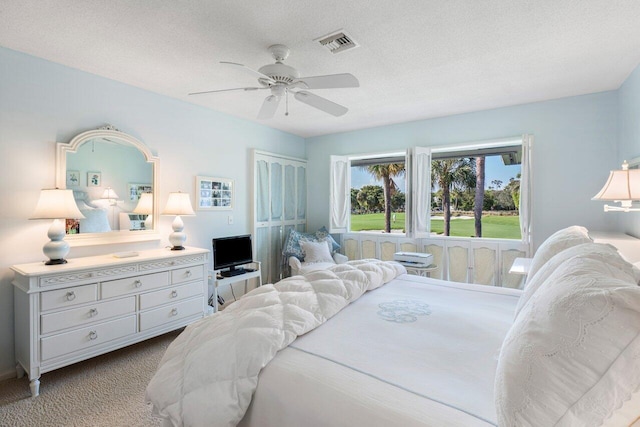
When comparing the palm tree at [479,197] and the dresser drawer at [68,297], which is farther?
the palm tree at [479,197]

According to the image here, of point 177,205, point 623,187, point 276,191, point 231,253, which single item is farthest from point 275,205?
point 623,187

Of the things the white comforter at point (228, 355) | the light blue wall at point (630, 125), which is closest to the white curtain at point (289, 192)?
the white comforter at point (228, 355)

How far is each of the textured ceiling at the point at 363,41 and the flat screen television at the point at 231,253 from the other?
5.59ft

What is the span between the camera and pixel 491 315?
5.85ft

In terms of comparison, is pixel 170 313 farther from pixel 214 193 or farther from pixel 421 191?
pixel 421 191

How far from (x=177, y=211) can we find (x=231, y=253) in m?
0.91

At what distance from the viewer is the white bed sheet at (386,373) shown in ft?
3.28

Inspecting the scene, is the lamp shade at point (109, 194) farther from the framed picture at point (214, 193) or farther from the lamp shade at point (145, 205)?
the framed picture at point (214, 193)

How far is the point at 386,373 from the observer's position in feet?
3.86

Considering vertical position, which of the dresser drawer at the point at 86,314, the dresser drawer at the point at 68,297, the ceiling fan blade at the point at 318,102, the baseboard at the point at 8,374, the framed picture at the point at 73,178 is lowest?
the baseboard at the point at 8,374

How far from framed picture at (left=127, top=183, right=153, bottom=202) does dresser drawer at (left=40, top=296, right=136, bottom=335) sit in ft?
3.38

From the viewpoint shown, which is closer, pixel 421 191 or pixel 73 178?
pixel 73 178

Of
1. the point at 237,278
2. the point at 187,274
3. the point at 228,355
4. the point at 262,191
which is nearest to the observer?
the point at 228,355

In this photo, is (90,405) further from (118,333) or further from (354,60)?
(354,60)
